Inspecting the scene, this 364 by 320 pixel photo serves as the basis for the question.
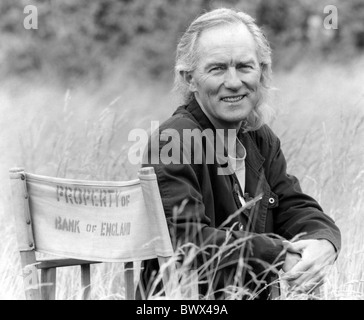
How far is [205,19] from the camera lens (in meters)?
3.17

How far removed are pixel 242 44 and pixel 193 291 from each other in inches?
35.6

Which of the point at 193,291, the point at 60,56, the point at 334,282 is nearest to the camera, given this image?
the point at 193,291

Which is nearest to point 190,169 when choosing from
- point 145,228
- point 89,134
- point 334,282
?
point 145,228

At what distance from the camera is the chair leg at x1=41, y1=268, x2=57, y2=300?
3.00 metres

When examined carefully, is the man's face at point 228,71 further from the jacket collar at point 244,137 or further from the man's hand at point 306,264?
the man's hand at point 306,264

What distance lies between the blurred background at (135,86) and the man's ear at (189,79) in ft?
3.54

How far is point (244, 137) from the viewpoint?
3.26 meters

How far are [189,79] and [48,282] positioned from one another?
871 mm

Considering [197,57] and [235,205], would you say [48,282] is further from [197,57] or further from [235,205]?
[197,57]

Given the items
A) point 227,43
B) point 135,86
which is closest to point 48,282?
point 227,43

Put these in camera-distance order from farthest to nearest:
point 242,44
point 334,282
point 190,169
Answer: point 334,282 < point 242,44 < point 190,169

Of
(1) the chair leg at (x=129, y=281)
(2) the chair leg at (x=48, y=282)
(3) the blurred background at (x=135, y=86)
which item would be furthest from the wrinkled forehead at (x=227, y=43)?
(3) the blurred background at (x=135, y=86)

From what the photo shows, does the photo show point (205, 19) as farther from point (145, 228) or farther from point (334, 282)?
point (334, 282)

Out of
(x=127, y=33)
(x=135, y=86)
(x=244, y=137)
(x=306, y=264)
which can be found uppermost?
(x=127, y=33)
